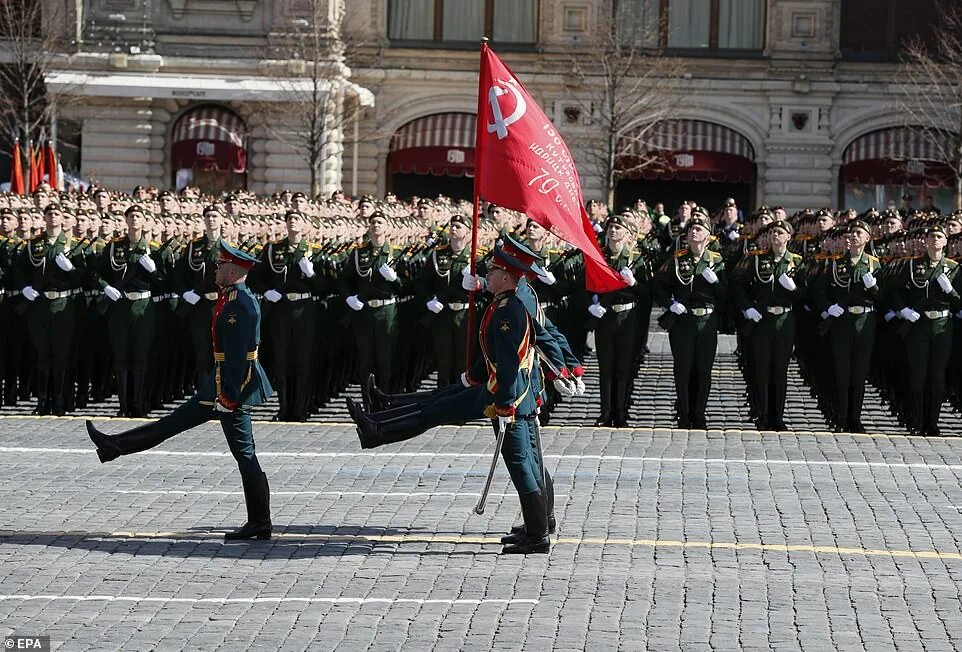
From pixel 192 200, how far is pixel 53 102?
1868cm

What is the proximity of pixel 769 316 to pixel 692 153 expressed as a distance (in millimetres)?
27112

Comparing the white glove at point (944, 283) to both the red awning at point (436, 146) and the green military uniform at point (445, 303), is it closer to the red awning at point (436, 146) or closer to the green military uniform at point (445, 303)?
the green military uniform at point (445, 303)

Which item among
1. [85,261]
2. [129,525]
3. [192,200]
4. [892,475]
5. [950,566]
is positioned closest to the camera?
[950,566]

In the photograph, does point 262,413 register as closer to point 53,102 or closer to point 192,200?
point 192,200

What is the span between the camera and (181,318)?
56.0 feet

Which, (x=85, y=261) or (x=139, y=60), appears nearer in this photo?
(x=85, y=261)

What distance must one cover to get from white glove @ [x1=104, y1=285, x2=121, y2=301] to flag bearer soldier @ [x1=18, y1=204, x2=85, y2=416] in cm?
29

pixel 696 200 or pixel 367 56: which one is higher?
pixel 367 56

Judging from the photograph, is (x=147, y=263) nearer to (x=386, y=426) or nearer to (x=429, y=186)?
(x=386, y=426)

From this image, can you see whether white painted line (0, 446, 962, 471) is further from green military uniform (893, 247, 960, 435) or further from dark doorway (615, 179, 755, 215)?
dark doorway (615, 179, 755, 215)

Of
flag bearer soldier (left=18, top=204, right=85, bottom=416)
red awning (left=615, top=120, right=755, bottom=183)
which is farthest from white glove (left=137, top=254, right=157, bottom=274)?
red awning (left=615, top=120, right=755, bottom=183)

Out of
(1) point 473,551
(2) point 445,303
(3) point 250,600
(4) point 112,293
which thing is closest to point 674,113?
(2) point 445,303

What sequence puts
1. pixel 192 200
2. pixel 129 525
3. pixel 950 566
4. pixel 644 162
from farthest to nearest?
pixel 644 162 < pixel 192 200 < pixel 129 525 < pixel 950 566

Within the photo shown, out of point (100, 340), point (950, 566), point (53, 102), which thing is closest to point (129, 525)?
point (950, 566)
